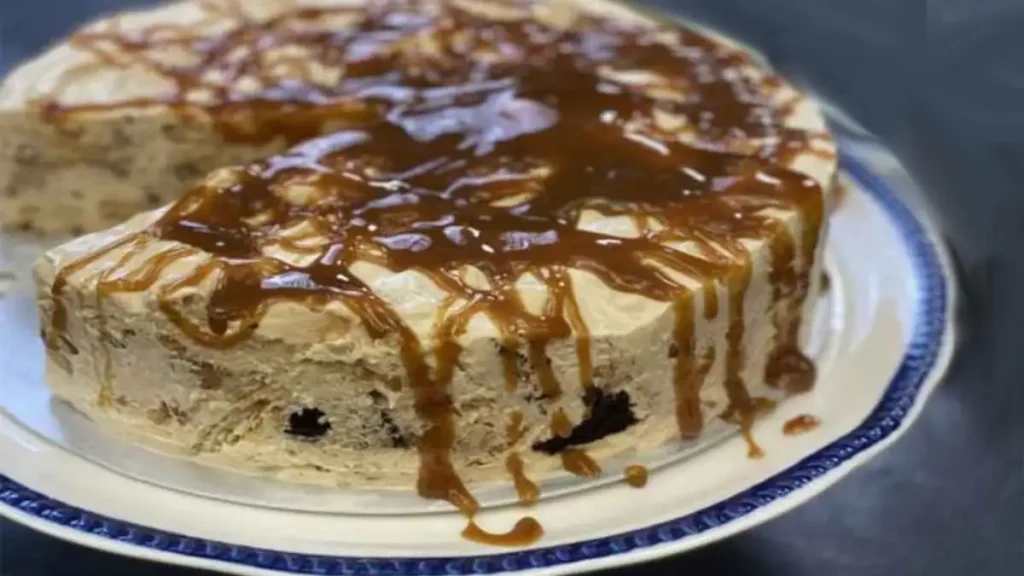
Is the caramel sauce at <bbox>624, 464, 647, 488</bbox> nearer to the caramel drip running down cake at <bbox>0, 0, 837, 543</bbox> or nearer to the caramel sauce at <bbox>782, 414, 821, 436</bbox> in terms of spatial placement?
the caramel drip running down cake at <bbox>0, 0, 837, 543</bbox>

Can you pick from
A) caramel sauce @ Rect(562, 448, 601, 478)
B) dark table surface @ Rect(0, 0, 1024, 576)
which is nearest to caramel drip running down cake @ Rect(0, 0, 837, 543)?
caramel sauce @ Rect(562, 448, 601, 478)

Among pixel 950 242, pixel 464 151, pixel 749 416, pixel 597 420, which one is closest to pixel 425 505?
pixel 597 420

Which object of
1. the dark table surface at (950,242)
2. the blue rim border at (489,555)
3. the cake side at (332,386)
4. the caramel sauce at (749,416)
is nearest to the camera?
the blue rim border at (489,555)

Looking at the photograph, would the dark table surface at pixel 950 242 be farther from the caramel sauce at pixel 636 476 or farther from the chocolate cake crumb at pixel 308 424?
the chocolate cake crumb at pixel 308 424

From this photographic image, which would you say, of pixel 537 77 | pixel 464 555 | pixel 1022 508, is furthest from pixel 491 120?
pixel 1022 508

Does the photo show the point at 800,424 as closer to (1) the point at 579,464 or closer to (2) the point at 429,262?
(1) the point at 579,464

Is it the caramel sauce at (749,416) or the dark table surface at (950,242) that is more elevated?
the caramel sauce at (749,416)

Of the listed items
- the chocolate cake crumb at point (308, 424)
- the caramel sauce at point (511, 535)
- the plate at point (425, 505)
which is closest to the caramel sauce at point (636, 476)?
the plate at point (425, 505)
